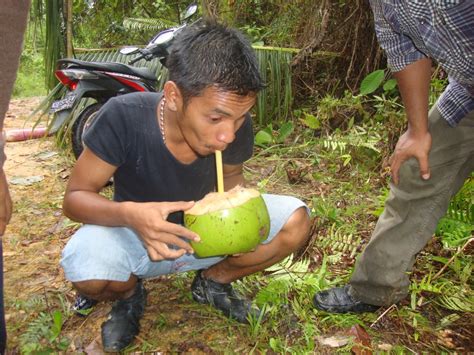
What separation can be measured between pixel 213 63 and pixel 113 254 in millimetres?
754

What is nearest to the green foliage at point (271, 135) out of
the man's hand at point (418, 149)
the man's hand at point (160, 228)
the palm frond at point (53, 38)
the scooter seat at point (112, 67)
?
the scooter seat at point (112, 67)

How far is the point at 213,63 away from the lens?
1586mm

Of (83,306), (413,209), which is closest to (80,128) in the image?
(83,306)

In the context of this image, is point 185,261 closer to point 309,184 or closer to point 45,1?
point 309,184

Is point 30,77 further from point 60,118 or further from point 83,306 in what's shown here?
point 83,306

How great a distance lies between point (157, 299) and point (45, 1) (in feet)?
10.8

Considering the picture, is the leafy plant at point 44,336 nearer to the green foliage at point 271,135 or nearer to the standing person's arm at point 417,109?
the standing person's arm at point 417,109

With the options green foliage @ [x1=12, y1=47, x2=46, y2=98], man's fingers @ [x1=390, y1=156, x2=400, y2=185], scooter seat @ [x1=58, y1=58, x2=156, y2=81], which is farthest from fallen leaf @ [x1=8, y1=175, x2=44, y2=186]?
green foliage @ [x1=12, y1=47, x2=46, y2=98]

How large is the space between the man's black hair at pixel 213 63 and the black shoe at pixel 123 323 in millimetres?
891

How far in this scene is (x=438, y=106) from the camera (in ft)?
6.07

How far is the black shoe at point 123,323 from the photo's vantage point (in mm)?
1843

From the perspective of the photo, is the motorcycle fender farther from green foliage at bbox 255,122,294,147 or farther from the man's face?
the man's face

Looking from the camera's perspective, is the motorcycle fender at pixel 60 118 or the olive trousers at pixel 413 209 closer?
the olive trousers at pixel 413 209

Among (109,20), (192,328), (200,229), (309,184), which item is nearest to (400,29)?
(200,229)
